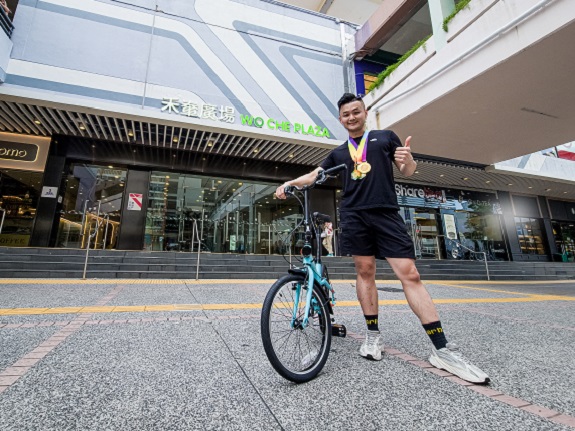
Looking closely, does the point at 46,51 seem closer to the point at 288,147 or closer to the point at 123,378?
the point at 288,147

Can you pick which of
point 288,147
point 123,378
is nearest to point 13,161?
point 288,147

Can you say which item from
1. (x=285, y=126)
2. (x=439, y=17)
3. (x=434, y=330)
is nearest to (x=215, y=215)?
(x=285, y=126)

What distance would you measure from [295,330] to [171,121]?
331 inches

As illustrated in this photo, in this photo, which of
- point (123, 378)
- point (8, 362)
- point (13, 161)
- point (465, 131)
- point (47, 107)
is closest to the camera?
point (123, 378)

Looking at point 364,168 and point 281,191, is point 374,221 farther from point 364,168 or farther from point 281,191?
point 281,191

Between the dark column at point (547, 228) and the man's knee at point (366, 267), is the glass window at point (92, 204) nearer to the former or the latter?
the man's knee at point (366, 267)

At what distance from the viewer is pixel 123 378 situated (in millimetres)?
1522

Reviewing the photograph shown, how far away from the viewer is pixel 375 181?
2.01 metres

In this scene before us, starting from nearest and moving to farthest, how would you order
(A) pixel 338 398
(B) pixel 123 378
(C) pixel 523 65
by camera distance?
(A) pixel 338 398, (B) pixel 123 378, (C) pixel 523 65

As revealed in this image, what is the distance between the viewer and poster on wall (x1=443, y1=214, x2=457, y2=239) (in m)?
15.3

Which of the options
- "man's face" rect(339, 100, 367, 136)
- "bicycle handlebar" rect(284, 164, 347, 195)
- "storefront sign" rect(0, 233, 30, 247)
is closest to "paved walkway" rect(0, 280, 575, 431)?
"bicycle handlebar" rect(284, 164, 347, 195)

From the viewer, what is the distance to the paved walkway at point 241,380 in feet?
3.84

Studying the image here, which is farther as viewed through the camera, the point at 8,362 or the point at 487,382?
the point at 8,362

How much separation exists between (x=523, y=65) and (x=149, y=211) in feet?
38.7
